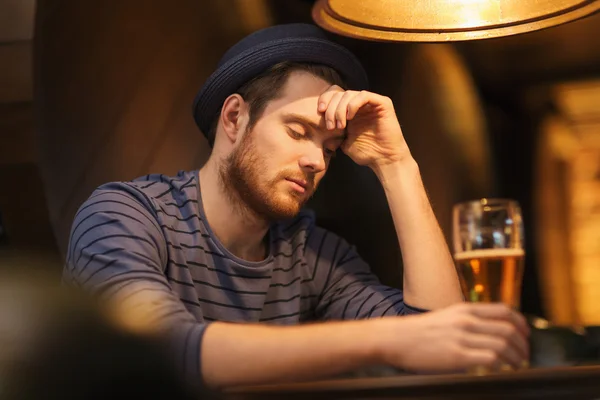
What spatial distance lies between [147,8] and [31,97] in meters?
0.38

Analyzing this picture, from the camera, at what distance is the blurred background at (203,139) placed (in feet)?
5.43

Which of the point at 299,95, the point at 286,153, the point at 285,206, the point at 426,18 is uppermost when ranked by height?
the point at 426,18

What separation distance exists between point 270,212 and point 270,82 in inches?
10.6

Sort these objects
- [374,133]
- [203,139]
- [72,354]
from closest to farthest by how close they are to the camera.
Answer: [72,354], [374,133], [203,139]

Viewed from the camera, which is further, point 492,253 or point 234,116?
point 234,116

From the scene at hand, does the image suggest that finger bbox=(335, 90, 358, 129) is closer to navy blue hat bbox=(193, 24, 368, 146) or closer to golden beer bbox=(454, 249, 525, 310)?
navy blue hat bbox=(193, 24, 368, 146)

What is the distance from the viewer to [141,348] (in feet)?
2.22

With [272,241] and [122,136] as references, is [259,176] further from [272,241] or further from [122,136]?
[122,136]

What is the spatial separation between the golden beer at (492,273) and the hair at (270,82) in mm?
620

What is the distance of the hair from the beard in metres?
0.05

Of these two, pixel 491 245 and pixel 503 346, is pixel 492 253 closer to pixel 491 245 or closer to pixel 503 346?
pixel 491 245

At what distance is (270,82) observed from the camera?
5.27ft

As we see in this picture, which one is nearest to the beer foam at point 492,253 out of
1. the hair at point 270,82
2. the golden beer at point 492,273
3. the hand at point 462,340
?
the golden beer at point 492,273

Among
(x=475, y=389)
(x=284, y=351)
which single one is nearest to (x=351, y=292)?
(x=284, y=351)
